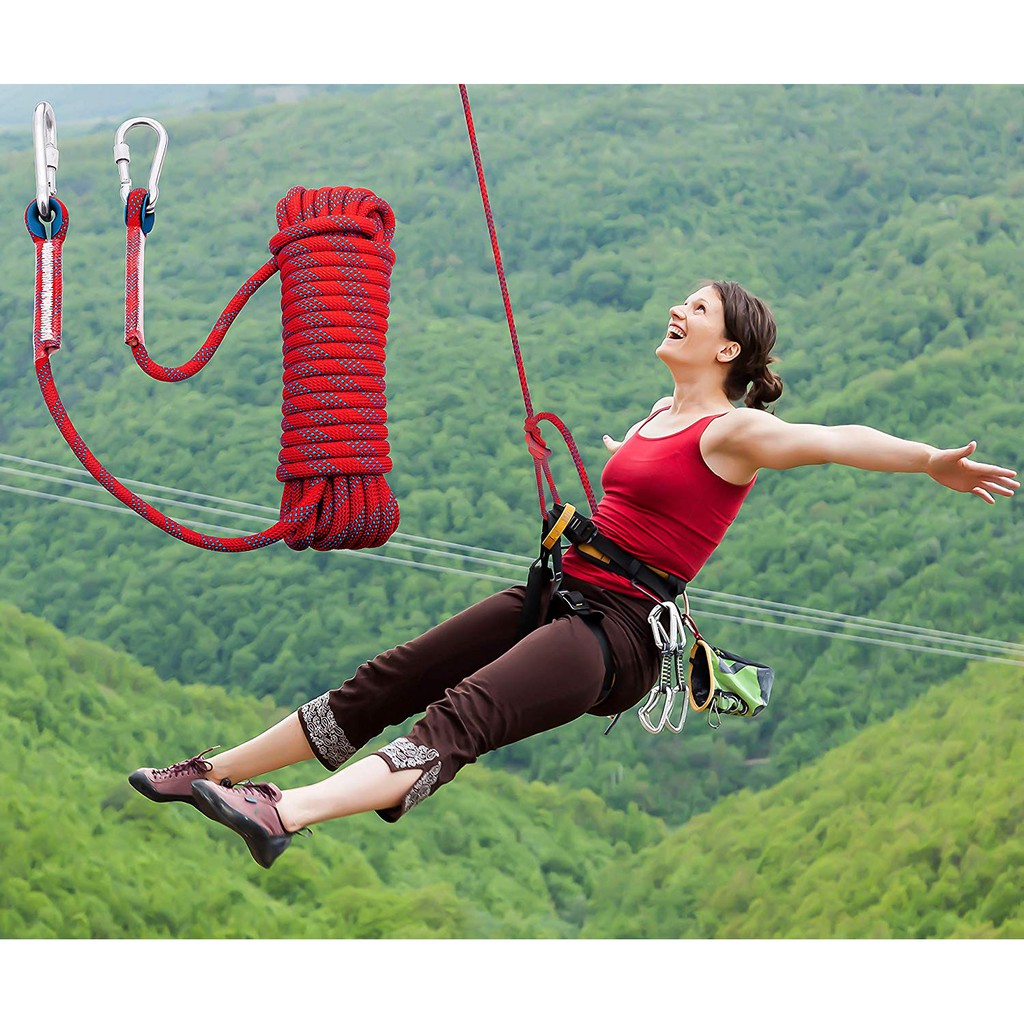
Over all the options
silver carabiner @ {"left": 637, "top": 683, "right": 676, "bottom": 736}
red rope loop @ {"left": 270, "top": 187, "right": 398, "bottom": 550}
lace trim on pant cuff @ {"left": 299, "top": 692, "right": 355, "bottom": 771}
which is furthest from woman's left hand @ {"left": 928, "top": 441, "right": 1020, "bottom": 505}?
lace trim on pant cuff @ {"left": 299, "top": 692, "right": 355, "bottom": 771}

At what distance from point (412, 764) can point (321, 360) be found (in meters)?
0.67

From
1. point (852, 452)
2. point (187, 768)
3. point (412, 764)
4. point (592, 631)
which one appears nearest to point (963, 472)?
point (852, 452)

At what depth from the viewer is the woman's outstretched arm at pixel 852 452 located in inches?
88.6

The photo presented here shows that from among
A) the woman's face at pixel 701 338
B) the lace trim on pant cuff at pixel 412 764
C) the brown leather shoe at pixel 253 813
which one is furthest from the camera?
the woman's face at pixel 701 338

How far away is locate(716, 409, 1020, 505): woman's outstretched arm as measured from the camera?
2.25 meters

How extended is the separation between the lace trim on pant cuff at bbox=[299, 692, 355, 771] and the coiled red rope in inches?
11.9

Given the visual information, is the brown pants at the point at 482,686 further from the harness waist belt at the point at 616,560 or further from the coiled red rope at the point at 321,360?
the coiled red rope at the point at 321,360

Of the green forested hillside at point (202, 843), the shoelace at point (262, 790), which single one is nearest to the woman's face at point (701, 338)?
the shoelace at point (262, 790)

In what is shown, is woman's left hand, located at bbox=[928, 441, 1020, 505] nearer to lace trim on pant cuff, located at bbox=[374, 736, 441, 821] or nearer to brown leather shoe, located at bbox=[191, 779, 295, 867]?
lace trim on pant cuff, located at bbox=[374, 736, 441, 821]

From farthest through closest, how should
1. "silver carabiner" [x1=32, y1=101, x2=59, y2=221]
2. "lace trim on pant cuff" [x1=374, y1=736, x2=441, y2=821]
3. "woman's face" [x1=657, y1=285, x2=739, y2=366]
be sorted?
"woman's face" [x1=657, y1=285, x2=739, y2=366] < "silver carabiner" [x1=32, y1=101, x2=59, y2=221] < "lace trim on pant cuff" [x1=374, y1=736, x2=441, y2=821]

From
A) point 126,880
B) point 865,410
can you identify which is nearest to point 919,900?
point 865,410

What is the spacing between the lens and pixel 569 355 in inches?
407

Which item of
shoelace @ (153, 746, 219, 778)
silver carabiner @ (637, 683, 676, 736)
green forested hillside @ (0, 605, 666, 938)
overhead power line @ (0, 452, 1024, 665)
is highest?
silver carabiner @ (637, 683, 676, 736)

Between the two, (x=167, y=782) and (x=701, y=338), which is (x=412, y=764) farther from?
(x=701, y=338)
